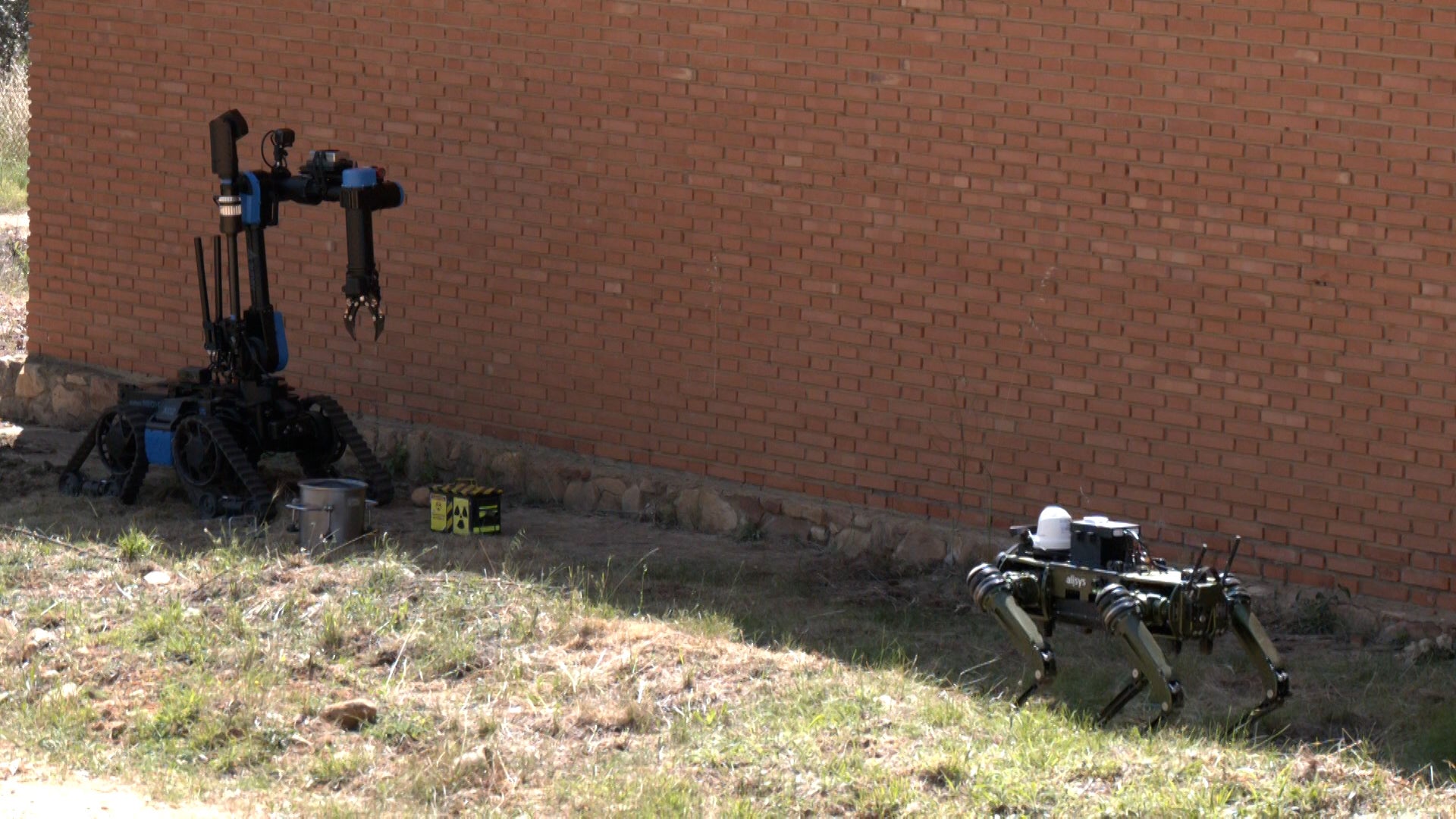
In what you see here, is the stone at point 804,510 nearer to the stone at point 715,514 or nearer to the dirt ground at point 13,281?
the stone at point 715,514

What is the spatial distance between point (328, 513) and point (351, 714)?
256 cm

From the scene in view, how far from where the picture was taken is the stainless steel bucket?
9.63 metres

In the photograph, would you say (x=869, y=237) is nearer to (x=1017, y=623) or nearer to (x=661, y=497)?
(x=661, y=497)

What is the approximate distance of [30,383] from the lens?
41.5 ft

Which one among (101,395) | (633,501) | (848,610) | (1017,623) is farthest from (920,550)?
(101,395)

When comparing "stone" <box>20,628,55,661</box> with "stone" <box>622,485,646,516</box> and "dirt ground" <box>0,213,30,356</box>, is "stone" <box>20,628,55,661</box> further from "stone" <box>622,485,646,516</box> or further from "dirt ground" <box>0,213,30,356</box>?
"dirt ground" <box>0,213,30,356</box>

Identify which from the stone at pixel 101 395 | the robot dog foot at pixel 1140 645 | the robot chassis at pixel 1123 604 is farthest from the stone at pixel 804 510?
the stone at pixel 101 395

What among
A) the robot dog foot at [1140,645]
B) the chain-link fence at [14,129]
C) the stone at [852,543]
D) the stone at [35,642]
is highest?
the chain-link fence at [14,129]

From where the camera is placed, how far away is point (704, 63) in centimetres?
1018

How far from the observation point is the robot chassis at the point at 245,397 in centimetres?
1015

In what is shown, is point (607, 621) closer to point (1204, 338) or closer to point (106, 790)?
point (106, 790)

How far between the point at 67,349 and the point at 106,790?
260 inches

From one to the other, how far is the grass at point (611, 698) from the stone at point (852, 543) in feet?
1.13

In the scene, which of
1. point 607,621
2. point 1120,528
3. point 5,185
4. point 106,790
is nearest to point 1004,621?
point 1120,528
